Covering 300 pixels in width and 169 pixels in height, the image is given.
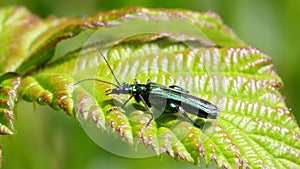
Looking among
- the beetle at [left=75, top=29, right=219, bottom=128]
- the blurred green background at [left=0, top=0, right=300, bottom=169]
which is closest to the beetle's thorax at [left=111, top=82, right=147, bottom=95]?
the beetle at [left=75, top=29, right=219, bottom=128]

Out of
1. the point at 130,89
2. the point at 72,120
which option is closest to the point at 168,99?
the point at 130,89

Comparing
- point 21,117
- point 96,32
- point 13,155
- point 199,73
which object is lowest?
point 13,155

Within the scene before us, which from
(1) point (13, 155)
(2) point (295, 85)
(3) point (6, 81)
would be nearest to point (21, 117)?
(1) point (13, 155)

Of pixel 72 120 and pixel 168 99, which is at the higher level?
pixel 168 99

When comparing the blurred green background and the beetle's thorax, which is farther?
the blurred green background

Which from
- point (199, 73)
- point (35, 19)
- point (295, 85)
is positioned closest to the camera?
point (199, 73)

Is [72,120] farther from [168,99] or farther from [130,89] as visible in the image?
[168,99]

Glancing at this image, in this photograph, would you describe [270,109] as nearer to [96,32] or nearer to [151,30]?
[151,30]

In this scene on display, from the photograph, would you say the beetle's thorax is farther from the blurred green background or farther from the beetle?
the blurred green background
